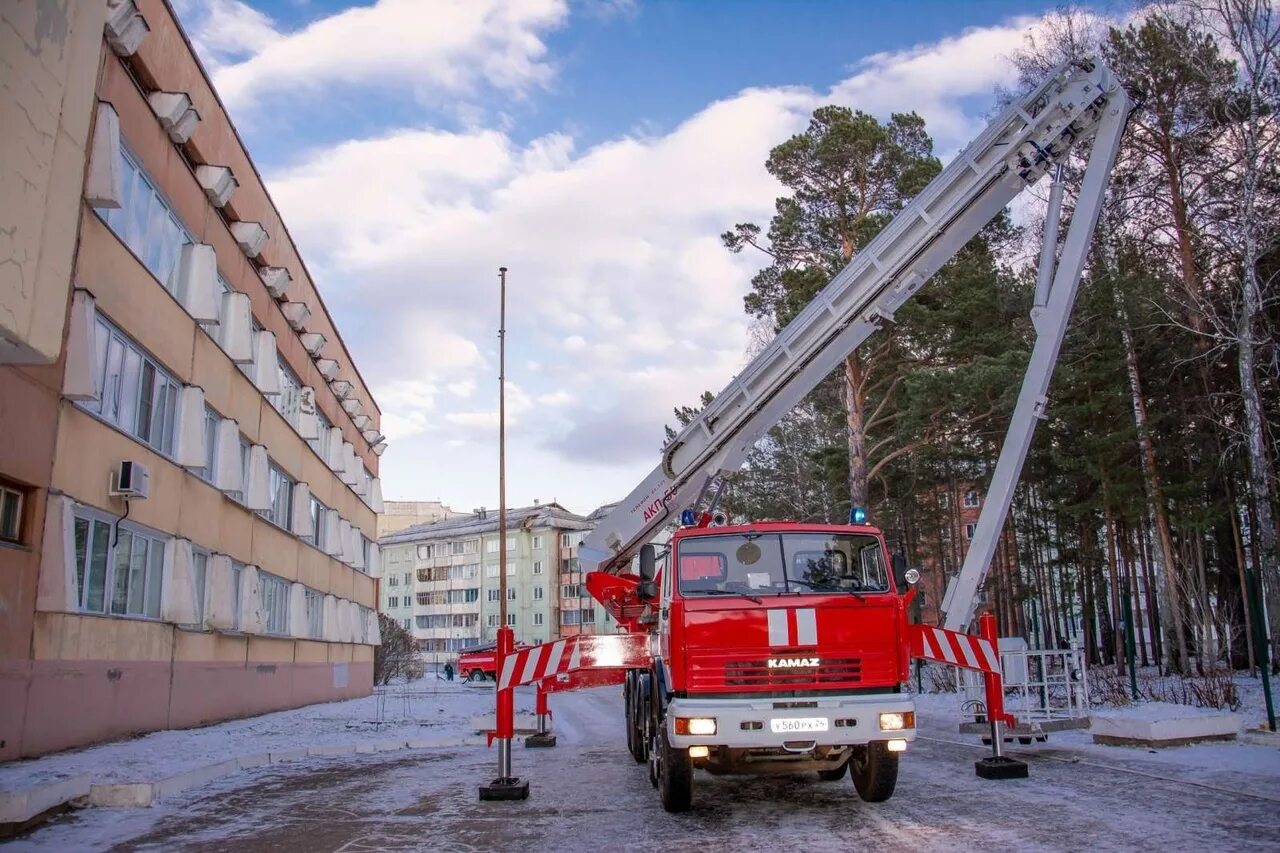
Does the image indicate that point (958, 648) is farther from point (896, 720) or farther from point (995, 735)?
point (896, 720)

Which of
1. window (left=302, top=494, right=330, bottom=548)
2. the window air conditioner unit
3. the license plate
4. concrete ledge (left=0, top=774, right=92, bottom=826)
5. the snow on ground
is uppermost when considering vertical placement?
window (left=302, top=494, right=330, bottom=548)

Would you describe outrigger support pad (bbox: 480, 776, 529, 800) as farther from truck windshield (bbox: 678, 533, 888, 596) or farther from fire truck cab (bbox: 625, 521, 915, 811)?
truck windshield (bbox: 678, 533, 888, 596)

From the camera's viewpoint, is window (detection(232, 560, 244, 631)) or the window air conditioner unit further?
→ window (detection(232, 560, 244, 631))

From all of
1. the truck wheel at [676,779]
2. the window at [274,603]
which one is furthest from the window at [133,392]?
the truck wheel at [676,779]

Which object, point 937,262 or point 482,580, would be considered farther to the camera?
point 482,580

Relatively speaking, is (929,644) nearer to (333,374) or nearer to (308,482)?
(308,482)

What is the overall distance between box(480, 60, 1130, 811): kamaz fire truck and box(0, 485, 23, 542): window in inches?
239

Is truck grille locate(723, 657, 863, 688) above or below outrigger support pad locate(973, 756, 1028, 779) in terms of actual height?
above

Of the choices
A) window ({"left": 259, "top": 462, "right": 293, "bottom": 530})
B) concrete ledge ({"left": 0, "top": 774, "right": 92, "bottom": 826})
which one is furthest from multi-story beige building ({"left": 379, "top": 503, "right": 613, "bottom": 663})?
concrete ledge ({"left": 0, "top": 774, "right": 92, "bottom": 826})

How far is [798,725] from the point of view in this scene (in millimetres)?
7477

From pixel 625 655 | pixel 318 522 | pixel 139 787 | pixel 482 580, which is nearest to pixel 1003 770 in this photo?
pixel 625 655

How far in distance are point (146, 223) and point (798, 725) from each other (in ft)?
41.8

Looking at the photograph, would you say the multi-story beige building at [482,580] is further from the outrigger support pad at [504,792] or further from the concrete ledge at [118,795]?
the concrete ledge at [118,795]

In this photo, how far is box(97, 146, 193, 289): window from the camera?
13875mm
